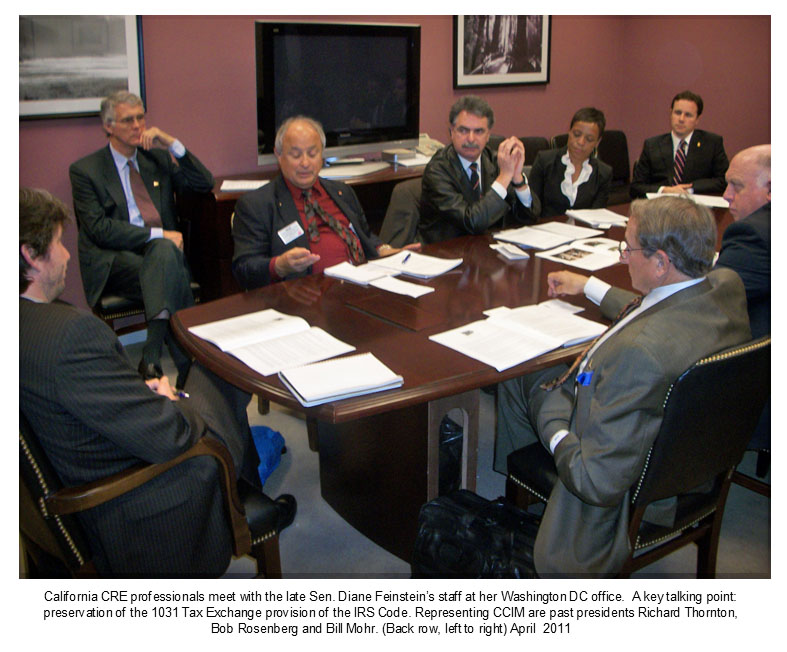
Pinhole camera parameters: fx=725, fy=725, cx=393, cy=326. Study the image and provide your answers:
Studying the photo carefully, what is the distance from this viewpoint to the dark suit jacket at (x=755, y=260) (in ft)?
7.84

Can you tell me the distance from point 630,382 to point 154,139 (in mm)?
3089

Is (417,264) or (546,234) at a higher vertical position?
(546,234)

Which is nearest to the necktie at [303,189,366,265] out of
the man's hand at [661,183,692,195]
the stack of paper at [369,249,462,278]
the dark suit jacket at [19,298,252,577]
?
the stack of paper at [369,249,462,278]

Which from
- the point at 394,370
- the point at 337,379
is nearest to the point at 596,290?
the point at 394,370

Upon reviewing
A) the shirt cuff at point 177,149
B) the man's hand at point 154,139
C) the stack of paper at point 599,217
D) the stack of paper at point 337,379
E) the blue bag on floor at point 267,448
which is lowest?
the blue bag on floor at point 267,448

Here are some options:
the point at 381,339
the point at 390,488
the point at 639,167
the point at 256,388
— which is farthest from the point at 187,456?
the point at 639,167

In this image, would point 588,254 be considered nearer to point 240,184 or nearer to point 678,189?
point 678,189

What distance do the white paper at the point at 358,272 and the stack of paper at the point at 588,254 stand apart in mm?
705

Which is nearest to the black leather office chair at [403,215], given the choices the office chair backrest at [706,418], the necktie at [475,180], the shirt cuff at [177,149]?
the necktie at [475,180]

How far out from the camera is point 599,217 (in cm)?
371

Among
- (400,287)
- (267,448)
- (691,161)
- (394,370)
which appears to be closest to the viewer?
(394,370)

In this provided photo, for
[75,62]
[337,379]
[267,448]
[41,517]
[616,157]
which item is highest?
[75,62]

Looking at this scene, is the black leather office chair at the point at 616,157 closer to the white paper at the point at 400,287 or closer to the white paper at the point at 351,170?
the white paper at the point at 351,170
